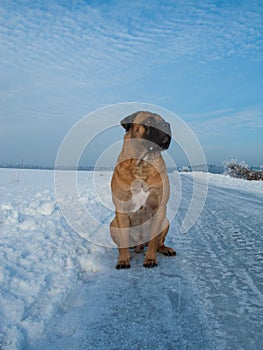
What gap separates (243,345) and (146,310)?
682 millimetres

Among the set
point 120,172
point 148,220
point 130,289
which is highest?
point 120,172

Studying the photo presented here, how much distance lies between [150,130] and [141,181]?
20.7 inches

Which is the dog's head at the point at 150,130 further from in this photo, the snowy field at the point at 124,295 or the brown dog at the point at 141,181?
the snowy field at the point at 124,295

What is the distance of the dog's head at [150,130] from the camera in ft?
9.91

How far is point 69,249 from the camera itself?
3.45m

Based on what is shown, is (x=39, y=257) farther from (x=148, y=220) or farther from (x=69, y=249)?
(x=148, y=220)

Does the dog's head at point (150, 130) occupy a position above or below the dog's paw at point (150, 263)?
above

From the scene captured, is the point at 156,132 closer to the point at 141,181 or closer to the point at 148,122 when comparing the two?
the point at 148,122

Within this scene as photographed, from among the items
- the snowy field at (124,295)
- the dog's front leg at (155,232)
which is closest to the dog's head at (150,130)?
the dog's front leg at (155,232)

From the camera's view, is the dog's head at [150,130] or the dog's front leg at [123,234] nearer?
the dog's head at [150,130]

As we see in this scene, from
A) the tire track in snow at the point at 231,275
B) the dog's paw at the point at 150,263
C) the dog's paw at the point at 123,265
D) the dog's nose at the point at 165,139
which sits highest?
the dog's nose at the point at 165,139

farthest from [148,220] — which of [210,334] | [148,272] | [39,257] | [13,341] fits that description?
[13,341]

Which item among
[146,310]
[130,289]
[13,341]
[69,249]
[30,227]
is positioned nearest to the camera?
[13,341]

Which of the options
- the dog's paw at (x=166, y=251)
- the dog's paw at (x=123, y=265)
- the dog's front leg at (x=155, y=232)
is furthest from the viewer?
the dog's paw at (x=166, y=251)
